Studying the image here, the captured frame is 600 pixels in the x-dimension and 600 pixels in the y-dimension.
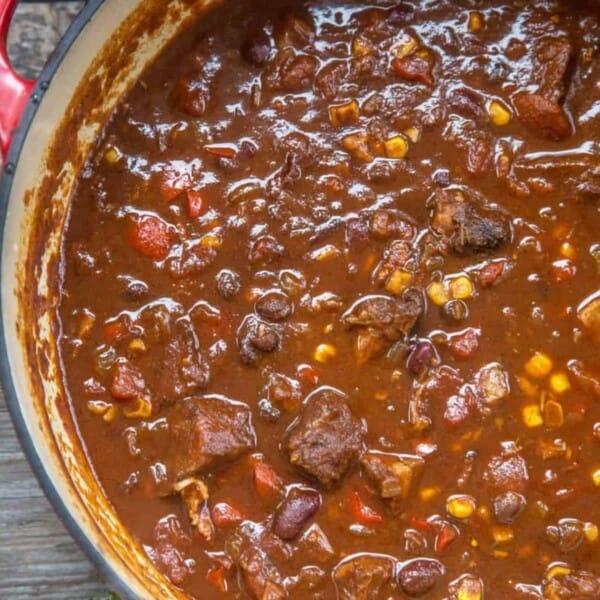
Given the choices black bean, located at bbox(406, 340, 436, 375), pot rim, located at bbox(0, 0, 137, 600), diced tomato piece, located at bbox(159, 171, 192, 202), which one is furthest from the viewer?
diced tomato piece, located at bbox(159, 171, 192, 202)

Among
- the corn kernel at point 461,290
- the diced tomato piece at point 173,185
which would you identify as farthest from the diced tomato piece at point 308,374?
the diced tomato piece at point 173,185

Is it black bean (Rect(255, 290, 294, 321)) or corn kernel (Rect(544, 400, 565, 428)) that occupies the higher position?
black bean (Rect(255, 290, 294, 321))

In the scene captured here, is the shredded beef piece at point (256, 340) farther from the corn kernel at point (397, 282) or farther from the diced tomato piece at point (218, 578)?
the diced tomato piece at point (218, 578)

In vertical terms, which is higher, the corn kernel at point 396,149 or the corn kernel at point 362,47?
the corn kernel at point 362,47

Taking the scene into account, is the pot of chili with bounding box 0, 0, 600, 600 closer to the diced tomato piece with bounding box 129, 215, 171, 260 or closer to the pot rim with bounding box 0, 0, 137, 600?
the diced tomato piece with bounding box 129, 215, 171, 260

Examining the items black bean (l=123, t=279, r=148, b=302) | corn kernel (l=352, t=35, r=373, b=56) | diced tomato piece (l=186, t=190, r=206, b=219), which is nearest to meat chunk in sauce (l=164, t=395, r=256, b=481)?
black bean (l=123, t=279, r=148, b=302)

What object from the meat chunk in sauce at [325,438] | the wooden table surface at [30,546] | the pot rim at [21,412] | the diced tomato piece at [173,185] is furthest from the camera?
the wooden table surface at [30,546]

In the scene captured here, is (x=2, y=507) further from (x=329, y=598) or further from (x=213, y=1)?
(x=213, y=1)
